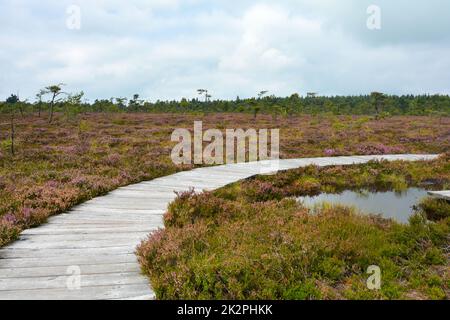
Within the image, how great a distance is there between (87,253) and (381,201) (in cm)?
845

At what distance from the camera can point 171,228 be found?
600 cm

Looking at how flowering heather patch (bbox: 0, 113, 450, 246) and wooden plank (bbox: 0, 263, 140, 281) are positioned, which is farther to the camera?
flowering heather patch (bbox: 0, 113, 450, 246)

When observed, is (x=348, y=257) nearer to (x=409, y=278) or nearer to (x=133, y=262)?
(x=409, y=278)

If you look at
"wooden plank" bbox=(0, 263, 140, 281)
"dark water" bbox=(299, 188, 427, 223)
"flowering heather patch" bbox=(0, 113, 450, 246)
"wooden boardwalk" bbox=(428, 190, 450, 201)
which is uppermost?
"flowering heather patch" bbox=(0, 113, 450, 246)

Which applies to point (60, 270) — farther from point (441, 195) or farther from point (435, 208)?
point (441, 195)

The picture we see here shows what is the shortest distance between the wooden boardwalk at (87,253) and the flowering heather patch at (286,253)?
0.35 m

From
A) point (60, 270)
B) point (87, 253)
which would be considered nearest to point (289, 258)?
point (87, 253)

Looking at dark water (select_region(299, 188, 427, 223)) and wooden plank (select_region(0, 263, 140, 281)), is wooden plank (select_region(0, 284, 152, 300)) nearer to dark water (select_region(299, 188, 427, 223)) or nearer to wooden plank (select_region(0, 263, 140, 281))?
wooden plank (select_region(0, 263, 140, 281))

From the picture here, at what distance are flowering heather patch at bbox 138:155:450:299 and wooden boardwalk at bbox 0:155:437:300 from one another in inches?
13.7

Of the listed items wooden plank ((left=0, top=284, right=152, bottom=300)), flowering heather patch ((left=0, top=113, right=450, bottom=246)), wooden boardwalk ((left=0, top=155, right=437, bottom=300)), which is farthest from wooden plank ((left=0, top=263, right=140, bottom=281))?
flowering heather patch ((left=0, top=113, right=450, bottom=246))

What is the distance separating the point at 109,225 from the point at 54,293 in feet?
8.32

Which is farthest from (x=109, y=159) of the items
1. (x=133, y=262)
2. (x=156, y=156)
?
(x=133, y=262)

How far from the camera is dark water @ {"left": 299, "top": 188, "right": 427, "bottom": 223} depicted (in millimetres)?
9016

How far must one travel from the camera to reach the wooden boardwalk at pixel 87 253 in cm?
407
